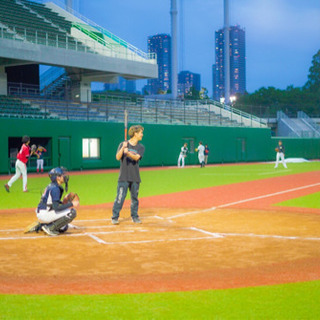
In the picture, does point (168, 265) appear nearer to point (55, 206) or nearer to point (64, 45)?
point (55, 206)

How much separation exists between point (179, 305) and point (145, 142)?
3384cm

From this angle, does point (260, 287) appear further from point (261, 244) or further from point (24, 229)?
point (24, 229)

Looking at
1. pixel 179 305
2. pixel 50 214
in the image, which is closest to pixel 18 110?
pixel 50 214

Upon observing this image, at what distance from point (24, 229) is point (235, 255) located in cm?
493

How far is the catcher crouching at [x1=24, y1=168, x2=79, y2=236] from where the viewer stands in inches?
Answer: 365

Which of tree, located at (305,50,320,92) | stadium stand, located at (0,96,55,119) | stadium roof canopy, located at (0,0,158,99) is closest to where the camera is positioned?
stadium stand, located at (0,96,55,119)

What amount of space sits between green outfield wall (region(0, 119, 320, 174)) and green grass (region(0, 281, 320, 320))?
26058mm

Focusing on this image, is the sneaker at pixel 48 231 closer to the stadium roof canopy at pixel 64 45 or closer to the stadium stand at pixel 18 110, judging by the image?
the stadium stand at pixel 18 110

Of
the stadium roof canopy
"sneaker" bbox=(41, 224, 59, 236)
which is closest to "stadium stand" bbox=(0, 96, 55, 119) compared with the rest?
the stadium roof canopy

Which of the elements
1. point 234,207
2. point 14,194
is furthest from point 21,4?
point 234,207

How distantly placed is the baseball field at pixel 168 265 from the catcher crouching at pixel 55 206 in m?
0.26

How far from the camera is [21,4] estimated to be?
4478 centimetres

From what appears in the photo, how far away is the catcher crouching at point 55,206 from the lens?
→ 365 inches

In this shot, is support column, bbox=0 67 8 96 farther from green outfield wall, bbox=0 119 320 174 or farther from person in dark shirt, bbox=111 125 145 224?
person in dark shirt, bbox=111 125 145 224
